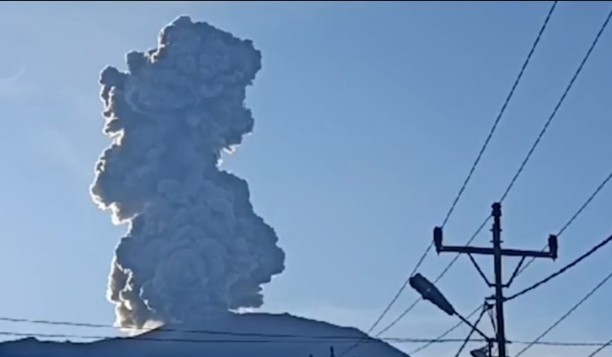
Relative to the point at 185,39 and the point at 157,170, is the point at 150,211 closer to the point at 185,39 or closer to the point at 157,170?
the point at 157,170

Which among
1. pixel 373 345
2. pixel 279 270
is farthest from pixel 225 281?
pixel 373 345

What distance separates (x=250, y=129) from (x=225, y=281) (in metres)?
14.3

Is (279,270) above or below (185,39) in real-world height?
below

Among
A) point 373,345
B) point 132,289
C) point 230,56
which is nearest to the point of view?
point 230,56

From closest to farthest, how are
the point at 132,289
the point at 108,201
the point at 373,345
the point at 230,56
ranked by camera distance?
the point at 230,56
the point at 108,201
the point at 132,289
the point at 373,345

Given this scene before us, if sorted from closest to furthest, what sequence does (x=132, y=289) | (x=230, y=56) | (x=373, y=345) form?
1. (x=230, y=56)
2. (x=132, y=289)
3. (x=373, y=345)

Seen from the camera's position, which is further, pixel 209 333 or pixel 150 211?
pixel 209 333

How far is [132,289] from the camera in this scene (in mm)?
157000

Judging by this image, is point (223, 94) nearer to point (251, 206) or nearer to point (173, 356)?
point (251, 206)

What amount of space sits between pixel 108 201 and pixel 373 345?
172 ft

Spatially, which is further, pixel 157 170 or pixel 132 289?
pixel 132 289

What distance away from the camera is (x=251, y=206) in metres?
151

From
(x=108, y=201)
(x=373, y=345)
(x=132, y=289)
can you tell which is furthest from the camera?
(x=373, y=345)

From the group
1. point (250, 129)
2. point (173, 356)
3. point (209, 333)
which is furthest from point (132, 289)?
point (173, 356)
